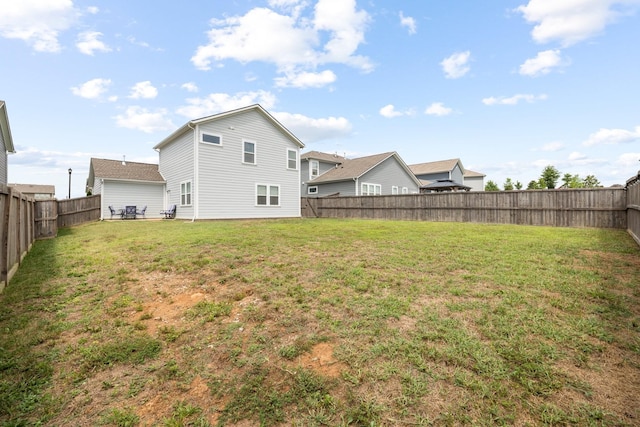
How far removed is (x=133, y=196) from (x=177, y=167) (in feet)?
12.9

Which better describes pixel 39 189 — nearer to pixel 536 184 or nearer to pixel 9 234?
pixel 9 234

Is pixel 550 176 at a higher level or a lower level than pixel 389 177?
higher

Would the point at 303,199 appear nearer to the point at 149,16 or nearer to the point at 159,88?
the point at 159,88

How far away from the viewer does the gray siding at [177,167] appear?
16.2 m

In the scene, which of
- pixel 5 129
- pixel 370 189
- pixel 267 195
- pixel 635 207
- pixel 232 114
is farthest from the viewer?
pixel 370 189

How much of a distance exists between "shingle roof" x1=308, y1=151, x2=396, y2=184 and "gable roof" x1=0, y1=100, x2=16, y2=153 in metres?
19.9

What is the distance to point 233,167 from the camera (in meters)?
16.8

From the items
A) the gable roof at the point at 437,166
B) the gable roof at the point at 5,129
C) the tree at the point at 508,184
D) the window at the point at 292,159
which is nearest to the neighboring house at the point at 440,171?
the gable roof at the point at 437,166

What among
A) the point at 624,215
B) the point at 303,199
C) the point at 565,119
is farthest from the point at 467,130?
the point at 303,199

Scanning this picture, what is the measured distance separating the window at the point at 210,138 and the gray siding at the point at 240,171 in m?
0.21

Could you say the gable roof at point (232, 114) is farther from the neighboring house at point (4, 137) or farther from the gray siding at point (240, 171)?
the neighboring house at point (4, 137)

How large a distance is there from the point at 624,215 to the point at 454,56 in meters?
9.44

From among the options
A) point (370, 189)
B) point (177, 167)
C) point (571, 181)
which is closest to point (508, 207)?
point (370, 189)

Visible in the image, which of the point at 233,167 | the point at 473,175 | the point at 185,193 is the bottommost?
the point at 185,193
